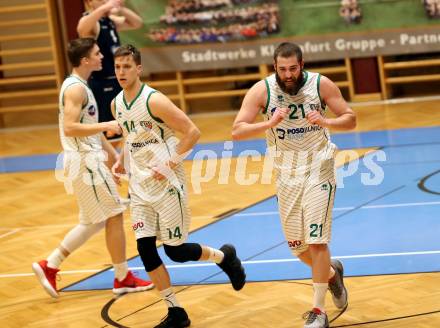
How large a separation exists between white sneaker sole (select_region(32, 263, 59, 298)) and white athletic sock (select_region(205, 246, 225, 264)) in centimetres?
141

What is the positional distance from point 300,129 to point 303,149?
0.13m

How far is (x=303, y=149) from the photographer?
18.7 feet

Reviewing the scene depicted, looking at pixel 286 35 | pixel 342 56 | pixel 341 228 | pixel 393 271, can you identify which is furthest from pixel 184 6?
pixel 393 271

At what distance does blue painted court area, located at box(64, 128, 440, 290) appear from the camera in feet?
23.2

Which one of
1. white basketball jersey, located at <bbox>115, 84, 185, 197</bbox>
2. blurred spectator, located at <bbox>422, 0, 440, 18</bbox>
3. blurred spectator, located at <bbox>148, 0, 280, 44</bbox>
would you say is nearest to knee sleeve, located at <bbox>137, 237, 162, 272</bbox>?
white basketball jersey, located at <bbox>115, 84, 185, 197</bbox>

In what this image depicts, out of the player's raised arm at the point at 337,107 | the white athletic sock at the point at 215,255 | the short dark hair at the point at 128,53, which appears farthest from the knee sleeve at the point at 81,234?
the player's raised arm at the point at 337,107

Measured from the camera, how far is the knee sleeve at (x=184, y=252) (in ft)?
20.2

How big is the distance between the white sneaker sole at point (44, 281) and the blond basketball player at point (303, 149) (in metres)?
2.24

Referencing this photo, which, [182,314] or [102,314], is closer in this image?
[182,314]

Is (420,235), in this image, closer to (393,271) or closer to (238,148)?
(393,271)

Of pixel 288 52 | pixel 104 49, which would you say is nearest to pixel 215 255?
pixel 288 52

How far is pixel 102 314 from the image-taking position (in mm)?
6617

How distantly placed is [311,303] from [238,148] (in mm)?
6021

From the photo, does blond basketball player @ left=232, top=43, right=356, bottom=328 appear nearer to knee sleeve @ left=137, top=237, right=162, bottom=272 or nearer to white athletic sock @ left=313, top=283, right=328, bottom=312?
white athletic sock @ left=313, top=283, right=328, bottom=312
